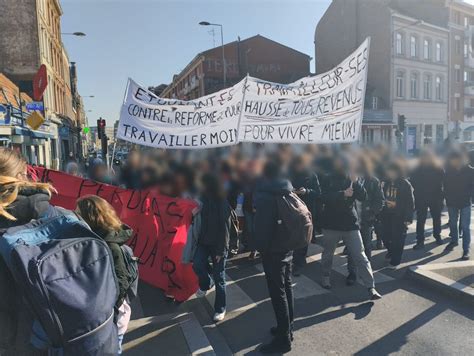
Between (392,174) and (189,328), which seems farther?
(392,174)

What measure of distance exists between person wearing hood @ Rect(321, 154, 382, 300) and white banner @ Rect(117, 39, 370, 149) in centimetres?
125

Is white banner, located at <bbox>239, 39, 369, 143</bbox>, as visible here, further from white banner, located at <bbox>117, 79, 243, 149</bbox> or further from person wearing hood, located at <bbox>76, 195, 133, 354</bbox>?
person wearing hood, located at <bbox>76, 195, 133, 354</bbox>

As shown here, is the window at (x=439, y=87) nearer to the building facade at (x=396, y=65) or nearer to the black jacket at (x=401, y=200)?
the building facade at (x=396, y=65)

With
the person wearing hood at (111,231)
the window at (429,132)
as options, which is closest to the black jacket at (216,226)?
the person wearing hood at (111,231)

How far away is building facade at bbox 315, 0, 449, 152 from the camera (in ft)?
112

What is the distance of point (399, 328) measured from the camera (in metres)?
4.07

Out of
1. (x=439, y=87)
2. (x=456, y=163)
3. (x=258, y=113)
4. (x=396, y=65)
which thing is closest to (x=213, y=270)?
(x=258, y=113)

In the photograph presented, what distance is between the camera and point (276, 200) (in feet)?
12.0

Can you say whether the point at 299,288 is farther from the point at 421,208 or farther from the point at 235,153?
the point at 421,208

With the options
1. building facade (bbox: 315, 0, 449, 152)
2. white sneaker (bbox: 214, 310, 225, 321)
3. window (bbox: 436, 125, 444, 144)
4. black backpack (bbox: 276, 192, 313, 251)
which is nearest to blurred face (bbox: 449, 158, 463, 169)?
black backpack (bbox: 276, 192, 313, 251)

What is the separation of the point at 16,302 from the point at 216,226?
269 cm

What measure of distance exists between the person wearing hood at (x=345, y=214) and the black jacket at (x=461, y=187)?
2624 millimetres

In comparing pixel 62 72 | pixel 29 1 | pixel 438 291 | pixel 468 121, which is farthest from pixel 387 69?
Result: pixel 438 291

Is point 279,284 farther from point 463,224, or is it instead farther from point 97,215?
point 463,224
